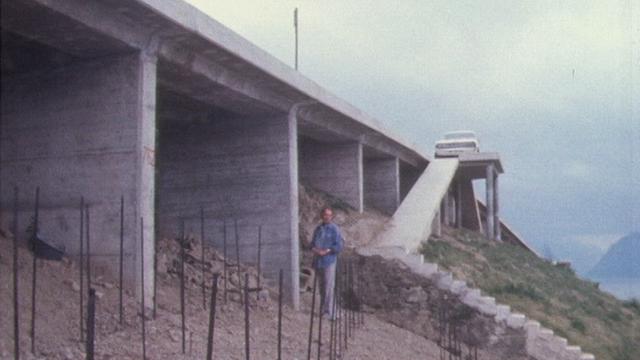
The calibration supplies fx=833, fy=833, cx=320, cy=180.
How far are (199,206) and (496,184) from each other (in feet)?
61.4

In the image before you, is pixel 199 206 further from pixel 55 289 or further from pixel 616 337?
pixel 616 337

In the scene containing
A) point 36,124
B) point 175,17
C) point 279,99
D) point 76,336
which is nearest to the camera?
point 76,336

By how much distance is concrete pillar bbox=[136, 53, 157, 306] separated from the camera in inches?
381

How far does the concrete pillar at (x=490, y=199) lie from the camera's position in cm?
2906

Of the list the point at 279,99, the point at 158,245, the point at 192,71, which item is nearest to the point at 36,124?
the point at 192,71

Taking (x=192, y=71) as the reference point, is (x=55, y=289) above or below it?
below

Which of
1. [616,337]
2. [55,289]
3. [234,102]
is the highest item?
[234,102]

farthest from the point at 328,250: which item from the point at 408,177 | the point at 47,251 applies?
the point at 408,177

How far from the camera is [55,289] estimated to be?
28.9 ft

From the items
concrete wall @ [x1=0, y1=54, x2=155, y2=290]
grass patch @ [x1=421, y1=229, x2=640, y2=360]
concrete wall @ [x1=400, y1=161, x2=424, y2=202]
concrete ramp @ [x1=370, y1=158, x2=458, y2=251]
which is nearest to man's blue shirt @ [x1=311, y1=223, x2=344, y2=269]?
concrete wall @ [x1=0, y1=54, x2=155, y2=290]

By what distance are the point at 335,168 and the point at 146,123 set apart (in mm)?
9894

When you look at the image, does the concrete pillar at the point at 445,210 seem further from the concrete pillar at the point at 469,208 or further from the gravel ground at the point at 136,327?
the gravel ground at the point at 136,327

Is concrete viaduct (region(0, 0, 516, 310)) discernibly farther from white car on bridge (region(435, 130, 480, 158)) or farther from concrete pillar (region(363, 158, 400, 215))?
white car on bridge (region(435, 130, 480, 158))

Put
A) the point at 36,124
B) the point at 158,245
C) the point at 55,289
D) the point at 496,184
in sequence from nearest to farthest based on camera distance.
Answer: the point at 55,289, the point at 36,124, the point at 158,245, the point at 496,184
